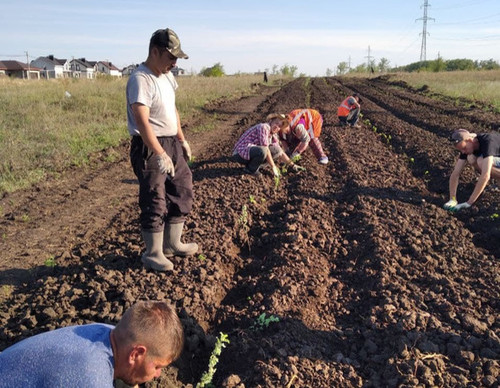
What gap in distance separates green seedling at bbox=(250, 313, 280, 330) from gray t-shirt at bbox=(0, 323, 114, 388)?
1.57 metres

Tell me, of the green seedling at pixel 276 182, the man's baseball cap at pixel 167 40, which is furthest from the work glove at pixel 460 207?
the man's baseball cap at pixel 167 40

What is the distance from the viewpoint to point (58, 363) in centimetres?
180

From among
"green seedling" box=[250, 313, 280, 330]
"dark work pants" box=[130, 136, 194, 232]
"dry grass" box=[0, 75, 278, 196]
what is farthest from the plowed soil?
"dry grass" box=[0, 75, 278, 196]

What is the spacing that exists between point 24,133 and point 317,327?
943cm

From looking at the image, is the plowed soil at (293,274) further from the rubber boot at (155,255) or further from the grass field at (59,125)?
the grass field at (59,125)

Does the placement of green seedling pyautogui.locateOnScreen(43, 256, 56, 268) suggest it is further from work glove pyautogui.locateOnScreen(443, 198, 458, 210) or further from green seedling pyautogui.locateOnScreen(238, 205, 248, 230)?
work glove pyautogui.locateOnScreen(443, 198, 458, 210)

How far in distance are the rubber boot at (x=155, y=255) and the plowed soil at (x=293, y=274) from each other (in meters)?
0.09

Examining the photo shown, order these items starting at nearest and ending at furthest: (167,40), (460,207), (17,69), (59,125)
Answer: (167,40), (460,207), (59,125), (17,69)

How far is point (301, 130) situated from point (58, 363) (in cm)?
621

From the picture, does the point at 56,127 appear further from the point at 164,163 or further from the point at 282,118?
the point at 164,163

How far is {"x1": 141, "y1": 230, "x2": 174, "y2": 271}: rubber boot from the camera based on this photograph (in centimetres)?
387

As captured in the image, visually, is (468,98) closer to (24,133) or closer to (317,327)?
(24,133)

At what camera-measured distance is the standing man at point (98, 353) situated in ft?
5.85

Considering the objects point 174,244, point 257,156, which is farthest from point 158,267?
point 257,156
